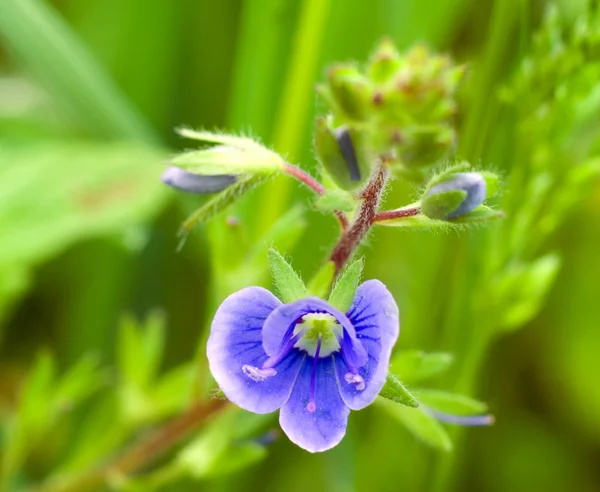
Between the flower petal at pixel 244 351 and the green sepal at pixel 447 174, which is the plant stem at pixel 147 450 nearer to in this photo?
the flower petal at pixel 244 351

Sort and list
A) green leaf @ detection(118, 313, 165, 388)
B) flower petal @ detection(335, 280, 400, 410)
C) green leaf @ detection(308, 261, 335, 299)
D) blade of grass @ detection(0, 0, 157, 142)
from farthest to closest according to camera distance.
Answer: blade of grass @ detection(0, 0, 157, 142)
green leaf @ detection(118, 313, 165, 388)
green leaf @ detection(308, 261, 335, 299)
flower petal @ detection(335, 280, 400, 410)

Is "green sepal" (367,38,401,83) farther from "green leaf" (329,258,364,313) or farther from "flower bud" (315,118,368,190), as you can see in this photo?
"green leaf" (329,258,364,313)

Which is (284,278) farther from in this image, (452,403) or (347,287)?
(452,403)

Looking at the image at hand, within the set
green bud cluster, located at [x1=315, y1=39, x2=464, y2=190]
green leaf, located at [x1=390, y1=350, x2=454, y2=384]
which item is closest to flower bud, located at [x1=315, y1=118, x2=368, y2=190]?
green bud cluster, located at [x1=315, y1=39, x2=464, y2=190]

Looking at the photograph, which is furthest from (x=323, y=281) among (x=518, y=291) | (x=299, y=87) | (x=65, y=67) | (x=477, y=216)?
(x=65, y=67)

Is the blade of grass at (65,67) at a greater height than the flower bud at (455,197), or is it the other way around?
the blade of grass at (65,67)

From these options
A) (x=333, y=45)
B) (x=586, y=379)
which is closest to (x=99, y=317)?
(x=333, y=45)

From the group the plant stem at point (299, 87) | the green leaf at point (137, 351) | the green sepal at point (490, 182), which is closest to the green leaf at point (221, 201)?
the green sepal at point (490, 182)
